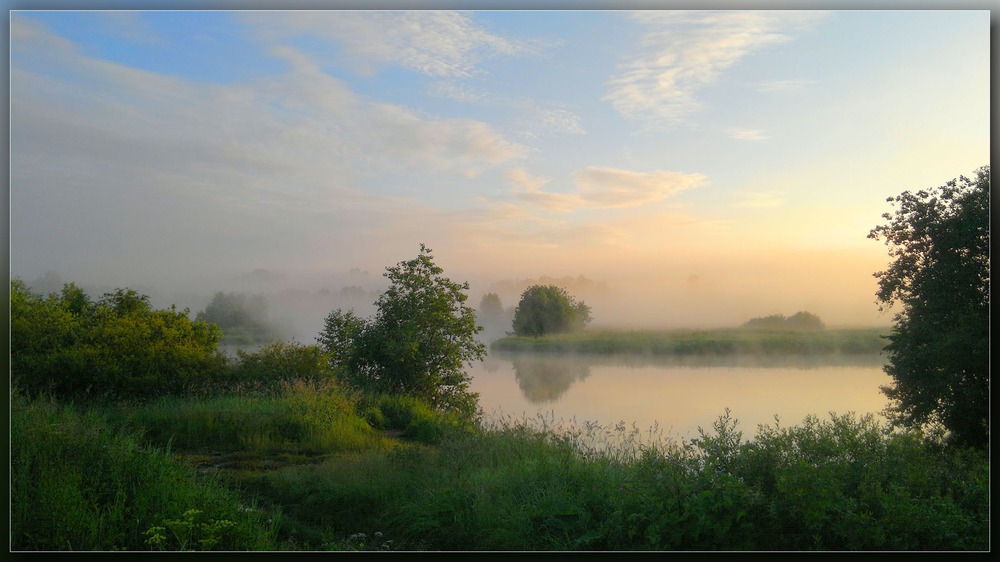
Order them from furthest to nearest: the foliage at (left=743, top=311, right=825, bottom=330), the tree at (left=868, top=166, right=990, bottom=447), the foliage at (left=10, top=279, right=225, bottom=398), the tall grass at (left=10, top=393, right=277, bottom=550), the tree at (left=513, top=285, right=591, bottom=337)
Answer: the tree at (left=513, top=285, right=591, bottom=337) → the foliage at (left=10, top=279, right=225, bottom=398) → the foliage at (left=743, top=311, right=825, bottom=330) → the tree at (left=868, top=166, right=990, bottom=447) → the tall grass at (left=10, top=393, right=277, bottom=550)

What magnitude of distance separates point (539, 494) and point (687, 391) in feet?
6.35

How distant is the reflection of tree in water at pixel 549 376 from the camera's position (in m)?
7.54

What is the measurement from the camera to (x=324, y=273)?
7.88 metres

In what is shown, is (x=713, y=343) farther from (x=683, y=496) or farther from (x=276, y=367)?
(x=276, y=367)

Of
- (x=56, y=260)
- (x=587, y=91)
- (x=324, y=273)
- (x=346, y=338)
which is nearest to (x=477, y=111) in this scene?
(x=587, y=91)

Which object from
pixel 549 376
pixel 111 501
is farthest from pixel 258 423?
pixel 549 376

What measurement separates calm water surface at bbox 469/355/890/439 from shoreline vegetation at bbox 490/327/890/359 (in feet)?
0.33

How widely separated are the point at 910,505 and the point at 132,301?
7242 millimetres

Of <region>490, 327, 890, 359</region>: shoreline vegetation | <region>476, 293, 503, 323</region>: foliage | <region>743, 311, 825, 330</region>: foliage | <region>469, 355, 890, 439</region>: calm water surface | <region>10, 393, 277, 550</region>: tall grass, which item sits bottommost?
<region>10, 393, 277, 550</region>: tall grass

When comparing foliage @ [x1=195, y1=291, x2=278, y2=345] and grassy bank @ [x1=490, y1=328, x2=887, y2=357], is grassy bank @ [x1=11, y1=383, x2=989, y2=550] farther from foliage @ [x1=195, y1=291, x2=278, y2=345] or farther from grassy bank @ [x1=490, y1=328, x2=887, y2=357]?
foliage @ [x1=195, y1=291, x2=278, y2=345]

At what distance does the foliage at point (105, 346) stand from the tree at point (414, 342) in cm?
142

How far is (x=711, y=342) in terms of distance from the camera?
7707mm

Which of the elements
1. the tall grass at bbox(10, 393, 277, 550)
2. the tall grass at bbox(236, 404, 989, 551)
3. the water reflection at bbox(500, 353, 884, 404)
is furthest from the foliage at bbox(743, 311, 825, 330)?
the tall grass at bbox(10, 393, 277, 550)

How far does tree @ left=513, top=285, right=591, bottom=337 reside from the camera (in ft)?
25.1
